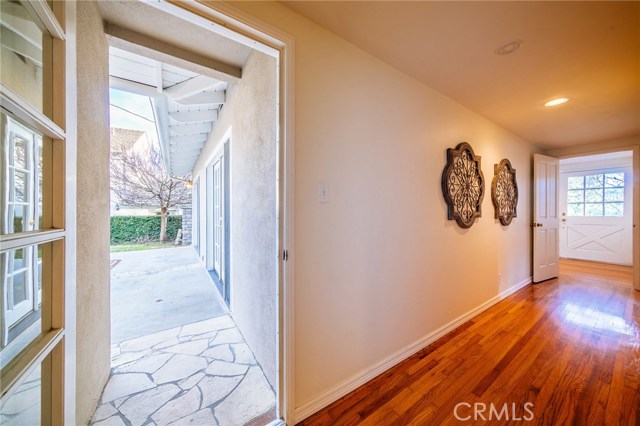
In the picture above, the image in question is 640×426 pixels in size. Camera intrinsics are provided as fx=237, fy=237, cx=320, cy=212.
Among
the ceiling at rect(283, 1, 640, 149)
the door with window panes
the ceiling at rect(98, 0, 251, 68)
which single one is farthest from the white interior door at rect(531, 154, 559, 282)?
the door with window panes

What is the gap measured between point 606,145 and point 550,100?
100 inches

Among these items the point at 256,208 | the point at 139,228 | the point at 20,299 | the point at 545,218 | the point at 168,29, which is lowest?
the point at 139,228

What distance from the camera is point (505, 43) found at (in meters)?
1.55

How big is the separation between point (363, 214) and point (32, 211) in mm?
1488

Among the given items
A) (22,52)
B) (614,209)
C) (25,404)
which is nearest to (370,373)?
(25,404)

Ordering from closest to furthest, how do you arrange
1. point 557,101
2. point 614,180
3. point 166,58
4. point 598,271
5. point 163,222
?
point 166,58 < point 557,101 < point 598,271 < point 614,180 < point 163,222

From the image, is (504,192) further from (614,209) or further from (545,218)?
(614,209)

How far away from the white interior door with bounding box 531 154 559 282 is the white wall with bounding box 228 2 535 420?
92.6 inches

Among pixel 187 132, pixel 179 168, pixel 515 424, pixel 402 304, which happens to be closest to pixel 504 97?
pixel 402 304

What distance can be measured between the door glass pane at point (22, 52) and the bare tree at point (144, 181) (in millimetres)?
9295

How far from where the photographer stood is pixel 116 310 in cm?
283

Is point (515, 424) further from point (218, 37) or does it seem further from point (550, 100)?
point (218, 37)

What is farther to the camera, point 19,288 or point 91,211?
point 91,211

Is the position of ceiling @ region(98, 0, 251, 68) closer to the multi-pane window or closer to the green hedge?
the multi-pane window
